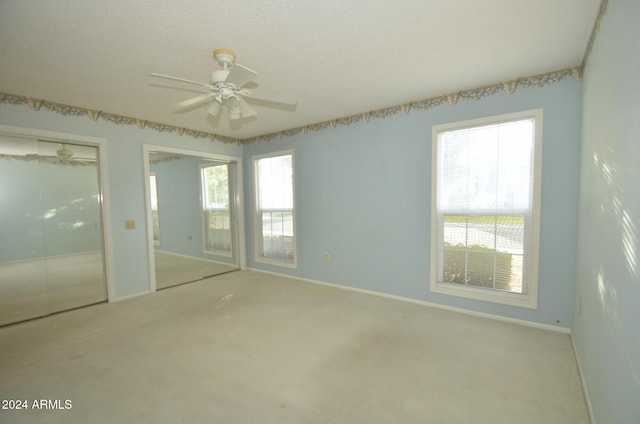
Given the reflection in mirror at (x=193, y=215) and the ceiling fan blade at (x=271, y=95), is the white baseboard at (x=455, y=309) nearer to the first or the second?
the reflection in mirror at (x=193, y=215)

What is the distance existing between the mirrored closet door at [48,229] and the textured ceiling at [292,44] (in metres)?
0.79

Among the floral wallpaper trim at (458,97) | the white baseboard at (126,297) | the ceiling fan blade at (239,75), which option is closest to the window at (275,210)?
the floral wallpaper trim at (458,97)

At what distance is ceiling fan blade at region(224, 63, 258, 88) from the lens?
71.2 inches

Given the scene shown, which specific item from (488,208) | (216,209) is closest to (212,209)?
(216,209)

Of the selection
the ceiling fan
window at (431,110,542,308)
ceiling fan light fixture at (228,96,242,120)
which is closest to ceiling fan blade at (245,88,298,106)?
the ceiling fan

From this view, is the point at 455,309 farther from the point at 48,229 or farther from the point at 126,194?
the point at 48,229

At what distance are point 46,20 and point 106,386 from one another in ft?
8.24

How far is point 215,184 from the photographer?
5.53 metres

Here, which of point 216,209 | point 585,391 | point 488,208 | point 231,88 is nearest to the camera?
point 585,391

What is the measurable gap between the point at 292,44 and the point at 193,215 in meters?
4.61

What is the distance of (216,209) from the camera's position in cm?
563

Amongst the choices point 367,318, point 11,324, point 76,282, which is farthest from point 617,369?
point 76,282

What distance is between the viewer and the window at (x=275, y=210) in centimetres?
473

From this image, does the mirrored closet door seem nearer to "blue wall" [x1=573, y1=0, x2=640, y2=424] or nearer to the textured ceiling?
the textured ceiling
